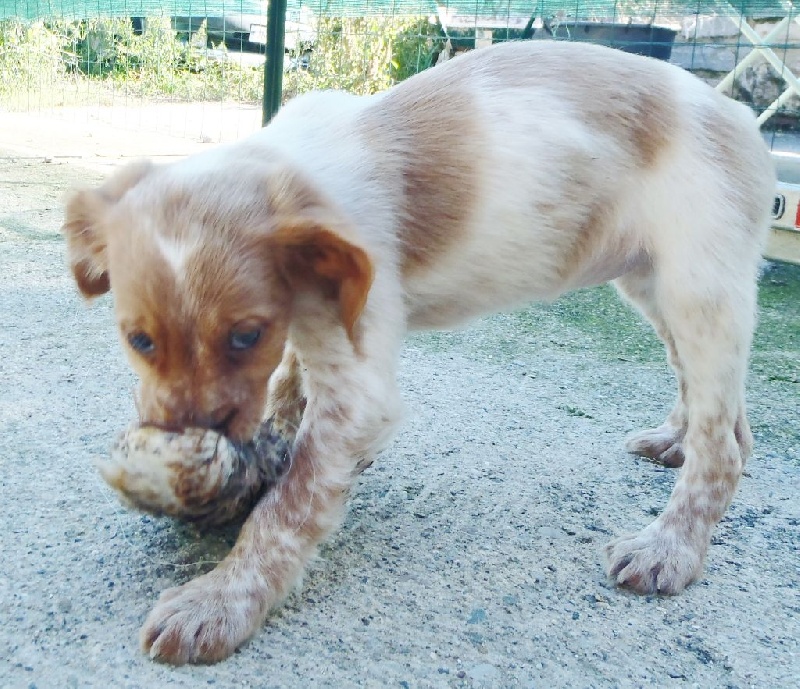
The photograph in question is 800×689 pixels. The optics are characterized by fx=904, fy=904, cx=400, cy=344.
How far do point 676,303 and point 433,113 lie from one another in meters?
0.85

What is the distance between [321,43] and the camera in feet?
26.4

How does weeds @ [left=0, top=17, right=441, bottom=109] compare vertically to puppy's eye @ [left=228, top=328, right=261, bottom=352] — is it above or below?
below

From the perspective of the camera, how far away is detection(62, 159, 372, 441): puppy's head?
194 cm

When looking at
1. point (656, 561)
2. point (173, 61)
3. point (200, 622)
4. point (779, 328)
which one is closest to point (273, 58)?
point (779, 328)

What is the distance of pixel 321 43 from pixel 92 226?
629 centimetres

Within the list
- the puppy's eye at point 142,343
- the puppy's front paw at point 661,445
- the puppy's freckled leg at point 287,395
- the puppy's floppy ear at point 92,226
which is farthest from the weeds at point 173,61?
the puppy's eye at point 142,343

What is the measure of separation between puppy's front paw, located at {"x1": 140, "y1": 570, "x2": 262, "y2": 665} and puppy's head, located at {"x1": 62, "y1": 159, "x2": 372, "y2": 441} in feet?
1.12

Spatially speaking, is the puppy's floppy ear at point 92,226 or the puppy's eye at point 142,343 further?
the puppy's floppy ear at point 92,226

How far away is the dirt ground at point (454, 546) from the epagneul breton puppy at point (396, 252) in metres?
0.12

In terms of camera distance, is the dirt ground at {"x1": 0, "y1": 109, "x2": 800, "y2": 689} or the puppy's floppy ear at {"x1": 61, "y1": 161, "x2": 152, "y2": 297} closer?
the dirt ground at {"x1": 0, "y1": 109, "x2": 800, "y2": 689}

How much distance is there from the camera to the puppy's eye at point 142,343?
6.44ft

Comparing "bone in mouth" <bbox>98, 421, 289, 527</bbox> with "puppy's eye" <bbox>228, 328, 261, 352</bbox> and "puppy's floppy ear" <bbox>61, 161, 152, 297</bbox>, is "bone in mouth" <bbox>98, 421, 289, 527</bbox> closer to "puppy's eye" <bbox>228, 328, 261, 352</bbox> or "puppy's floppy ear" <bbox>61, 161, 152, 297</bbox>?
"puppy's eye" <bbox>228, 328, 261, 352</bbox>

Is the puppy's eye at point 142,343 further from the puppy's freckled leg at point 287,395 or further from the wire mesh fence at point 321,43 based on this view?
the wire mesh fence at point 321,43

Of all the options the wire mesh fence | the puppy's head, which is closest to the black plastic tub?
the wire mesh fence
